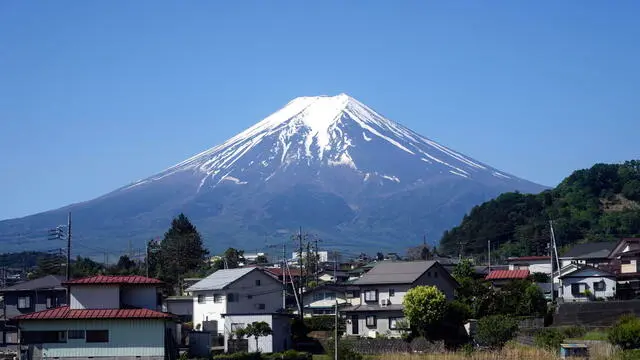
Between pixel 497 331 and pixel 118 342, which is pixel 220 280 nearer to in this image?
pixel 118 342

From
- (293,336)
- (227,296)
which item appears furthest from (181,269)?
(293,336)

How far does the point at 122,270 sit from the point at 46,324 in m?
33.1

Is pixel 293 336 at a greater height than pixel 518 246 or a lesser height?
lesser

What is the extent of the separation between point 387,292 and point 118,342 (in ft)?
43.5

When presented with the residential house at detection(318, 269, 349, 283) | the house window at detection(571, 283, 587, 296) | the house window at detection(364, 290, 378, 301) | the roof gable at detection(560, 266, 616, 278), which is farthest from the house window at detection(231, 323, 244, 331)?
the residential house at detection(318, 269, 349, 283)

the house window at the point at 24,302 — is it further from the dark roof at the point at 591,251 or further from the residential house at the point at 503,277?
the dark roof at the point at 591,251

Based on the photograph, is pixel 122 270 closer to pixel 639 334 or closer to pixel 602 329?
pixel 602 329

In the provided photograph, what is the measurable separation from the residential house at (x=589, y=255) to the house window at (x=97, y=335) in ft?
94.5

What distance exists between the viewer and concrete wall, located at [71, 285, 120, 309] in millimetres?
33531

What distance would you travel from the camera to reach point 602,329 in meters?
36.7

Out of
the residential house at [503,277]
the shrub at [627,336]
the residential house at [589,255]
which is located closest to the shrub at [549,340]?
the shrub at [627,336]

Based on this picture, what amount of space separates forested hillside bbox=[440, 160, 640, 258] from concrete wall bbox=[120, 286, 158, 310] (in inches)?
1670

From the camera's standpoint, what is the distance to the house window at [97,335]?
33125 millimetres

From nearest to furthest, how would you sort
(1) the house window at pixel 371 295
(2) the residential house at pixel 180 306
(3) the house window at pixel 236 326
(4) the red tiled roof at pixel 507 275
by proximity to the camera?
(3) the house window at pixel 236 326 → (1) the house window at pixel 371 295 → (2) the residential house at pixel 180 306 → (4) the red tiled roof at pixel 507 275
